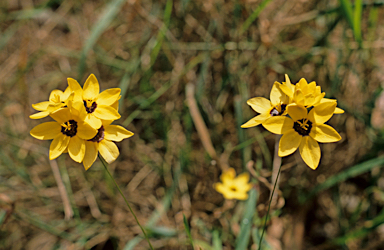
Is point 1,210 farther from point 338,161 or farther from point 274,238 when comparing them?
point 338,161

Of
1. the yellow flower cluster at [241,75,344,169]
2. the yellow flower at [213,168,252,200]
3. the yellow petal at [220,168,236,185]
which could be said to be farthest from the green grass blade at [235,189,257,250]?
the yellow flower cluster at [241,75,344,169]

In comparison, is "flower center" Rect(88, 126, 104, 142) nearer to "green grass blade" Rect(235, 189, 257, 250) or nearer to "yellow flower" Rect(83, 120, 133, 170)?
"yellow flower" Rect(83, 120, 133, 170)

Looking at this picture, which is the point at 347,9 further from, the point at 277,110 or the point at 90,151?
the point at 90,151

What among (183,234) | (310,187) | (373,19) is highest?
(373,19)

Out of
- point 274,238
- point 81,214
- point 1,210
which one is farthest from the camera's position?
point 81,214

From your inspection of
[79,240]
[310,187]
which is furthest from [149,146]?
[310,187]
